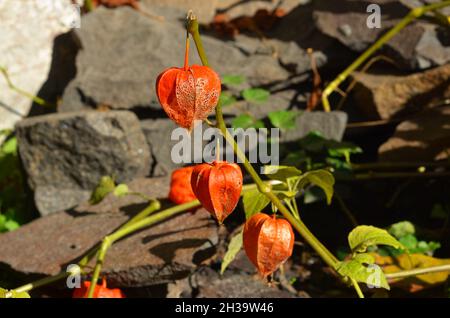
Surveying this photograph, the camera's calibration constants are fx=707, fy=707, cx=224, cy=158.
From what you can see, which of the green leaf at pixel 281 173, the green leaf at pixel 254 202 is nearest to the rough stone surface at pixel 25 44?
the green leaf at pixel 281 173

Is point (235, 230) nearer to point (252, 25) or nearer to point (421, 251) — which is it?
point (421, 251)

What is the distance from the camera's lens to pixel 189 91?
4.44ft

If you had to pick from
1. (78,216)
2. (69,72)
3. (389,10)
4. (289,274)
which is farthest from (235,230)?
(69,72)

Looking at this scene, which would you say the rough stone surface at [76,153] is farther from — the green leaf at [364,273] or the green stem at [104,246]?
the green leaf at [364,273]

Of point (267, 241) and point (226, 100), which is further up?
point (226, 100)

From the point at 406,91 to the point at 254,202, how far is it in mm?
1548

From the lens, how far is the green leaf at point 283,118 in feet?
9.70

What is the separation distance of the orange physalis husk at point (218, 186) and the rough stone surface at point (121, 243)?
0.81 metres

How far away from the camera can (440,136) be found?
2.74 metres

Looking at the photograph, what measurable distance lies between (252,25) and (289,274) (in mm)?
1725

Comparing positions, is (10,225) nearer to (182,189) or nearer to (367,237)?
(182,189)

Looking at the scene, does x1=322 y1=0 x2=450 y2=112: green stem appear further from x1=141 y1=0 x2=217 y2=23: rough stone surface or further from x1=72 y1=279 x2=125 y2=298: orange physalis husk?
x1=72 y1=279 x2=125 y2=298: orange physalis husk

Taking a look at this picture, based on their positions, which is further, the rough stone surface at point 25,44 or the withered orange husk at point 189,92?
the rough stone surface at point 25,44

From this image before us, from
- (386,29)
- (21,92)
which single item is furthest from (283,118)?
(21,92)
